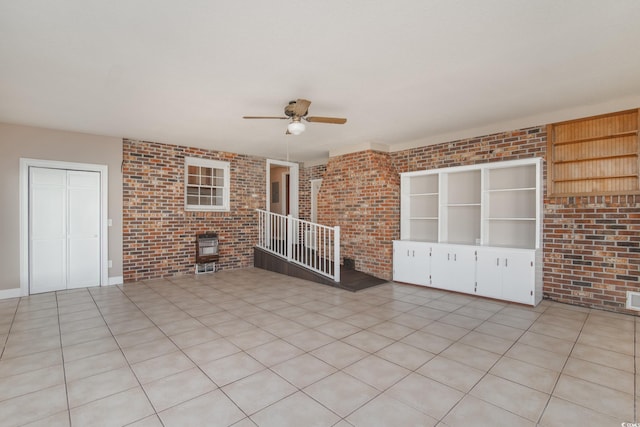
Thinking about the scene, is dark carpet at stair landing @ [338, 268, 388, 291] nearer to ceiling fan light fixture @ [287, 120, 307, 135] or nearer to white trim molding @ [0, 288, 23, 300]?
ceiling fan light fixture @ [287, 120, 307, 135]

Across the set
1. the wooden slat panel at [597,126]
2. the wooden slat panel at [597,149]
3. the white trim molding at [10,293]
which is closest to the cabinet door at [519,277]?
the wooden slat panel at [597,149]

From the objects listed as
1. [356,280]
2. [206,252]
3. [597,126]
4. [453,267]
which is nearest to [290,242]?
[356,280]

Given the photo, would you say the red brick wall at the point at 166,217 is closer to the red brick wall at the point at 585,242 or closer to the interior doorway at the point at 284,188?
the interior doorway at the point at 284,188

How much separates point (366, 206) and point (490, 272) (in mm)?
2477

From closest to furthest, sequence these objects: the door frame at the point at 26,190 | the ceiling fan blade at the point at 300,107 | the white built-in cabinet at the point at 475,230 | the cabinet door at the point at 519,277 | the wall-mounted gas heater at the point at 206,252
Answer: the ceiling fan blade at the point at 300,107 → the cabinet door at the point at 519,277 → the white built-in cabinet at the point at 475,230 → the door frame at the point at 26,190 → the wall-mounted gas heater at the point at 206,252

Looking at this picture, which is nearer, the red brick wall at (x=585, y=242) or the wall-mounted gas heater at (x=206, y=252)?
the red brick wall at (x=585, y=242)

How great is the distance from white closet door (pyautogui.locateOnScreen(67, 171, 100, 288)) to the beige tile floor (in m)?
0.92

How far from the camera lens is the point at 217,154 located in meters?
6.88

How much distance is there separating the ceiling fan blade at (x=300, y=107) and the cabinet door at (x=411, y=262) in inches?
124

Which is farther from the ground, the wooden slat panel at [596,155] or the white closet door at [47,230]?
the wooden slat panel at [596,155]

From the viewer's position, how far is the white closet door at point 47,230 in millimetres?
4926

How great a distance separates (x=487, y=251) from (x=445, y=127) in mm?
2048

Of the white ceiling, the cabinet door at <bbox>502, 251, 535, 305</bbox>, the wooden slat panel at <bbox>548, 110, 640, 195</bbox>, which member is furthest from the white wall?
the wooden slat panel at <bbox>548, 110, 640, 195</bbox>

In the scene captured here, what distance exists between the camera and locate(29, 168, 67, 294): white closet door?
4.93m
